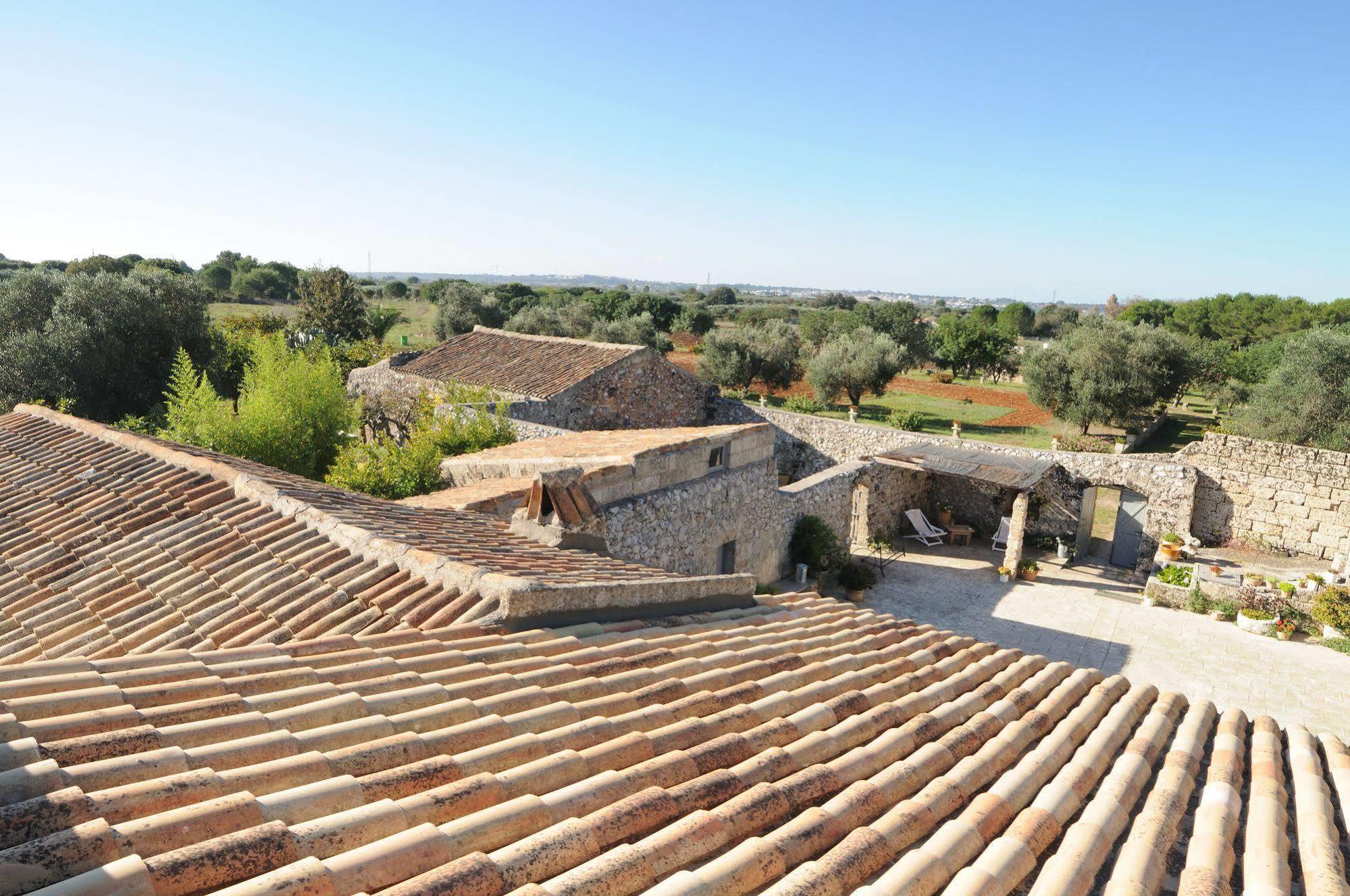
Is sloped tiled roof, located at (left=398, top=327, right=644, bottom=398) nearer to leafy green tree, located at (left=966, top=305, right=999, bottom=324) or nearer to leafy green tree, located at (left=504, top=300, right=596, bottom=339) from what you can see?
leafy green tree, located at (left=504, top=300, right=596, bottom=339)

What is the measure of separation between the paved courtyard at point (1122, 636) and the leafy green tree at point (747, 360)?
2103cm

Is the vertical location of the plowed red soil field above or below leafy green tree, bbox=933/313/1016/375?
below

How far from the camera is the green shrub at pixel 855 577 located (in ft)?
49.9

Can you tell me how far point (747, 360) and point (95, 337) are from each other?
26.3m

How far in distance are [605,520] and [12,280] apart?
22266 millimetres

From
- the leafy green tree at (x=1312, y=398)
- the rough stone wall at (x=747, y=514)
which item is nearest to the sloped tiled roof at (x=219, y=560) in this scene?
the rough stone wall at (x=747, y=514)

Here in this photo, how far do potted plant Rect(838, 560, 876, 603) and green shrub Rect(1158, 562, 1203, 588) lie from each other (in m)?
6.07

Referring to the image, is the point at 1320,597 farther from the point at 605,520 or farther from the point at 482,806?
the point at 482,806

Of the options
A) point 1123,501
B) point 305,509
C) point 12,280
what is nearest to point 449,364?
point 12,280

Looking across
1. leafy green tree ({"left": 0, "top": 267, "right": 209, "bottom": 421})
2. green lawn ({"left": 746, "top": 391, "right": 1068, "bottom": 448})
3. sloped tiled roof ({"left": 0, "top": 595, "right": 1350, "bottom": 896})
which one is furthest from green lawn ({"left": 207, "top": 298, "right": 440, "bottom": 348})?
sloped tiled roof ({"left": 0, "top": 595, "right": 1350, "bottom": 896})

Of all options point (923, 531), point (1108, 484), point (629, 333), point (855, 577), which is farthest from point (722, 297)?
point (855, 577)

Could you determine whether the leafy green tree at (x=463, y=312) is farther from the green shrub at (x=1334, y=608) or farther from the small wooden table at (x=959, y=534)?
the green shrub at (x=1334, y=608)

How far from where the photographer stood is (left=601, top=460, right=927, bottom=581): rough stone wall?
10453 millimetres

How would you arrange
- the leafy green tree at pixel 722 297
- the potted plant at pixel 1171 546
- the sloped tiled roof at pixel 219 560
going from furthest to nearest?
the leafy green tree at pixel 722 297 < the potted plant at pixel 1171 546 < the sloped tiled roof at pixel 219 560
